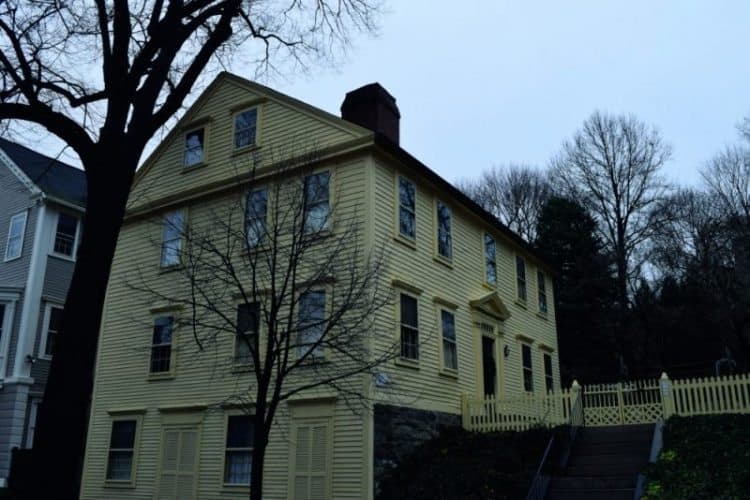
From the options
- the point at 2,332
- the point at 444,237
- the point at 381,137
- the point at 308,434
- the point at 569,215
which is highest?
the point at 569,215

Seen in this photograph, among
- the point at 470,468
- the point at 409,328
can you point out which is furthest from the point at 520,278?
the point at 470,468

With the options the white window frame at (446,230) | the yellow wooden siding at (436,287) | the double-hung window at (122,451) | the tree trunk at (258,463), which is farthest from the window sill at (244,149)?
the tree trunk at (258,463)

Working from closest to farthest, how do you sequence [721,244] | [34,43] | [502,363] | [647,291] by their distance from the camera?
[34,43]
[502,363]
[721,244]
[647,291]

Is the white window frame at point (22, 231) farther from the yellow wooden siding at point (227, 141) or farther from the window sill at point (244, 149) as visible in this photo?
the window sill at point (244, 149)

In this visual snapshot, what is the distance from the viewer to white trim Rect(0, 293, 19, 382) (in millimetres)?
21078

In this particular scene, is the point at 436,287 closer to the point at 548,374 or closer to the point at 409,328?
the point at 409,328

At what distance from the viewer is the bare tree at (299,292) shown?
38.6ft

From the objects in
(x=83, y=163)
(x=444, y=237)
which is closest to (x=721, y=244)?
(x=444, y=237)

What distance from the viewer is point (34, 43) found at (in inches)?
489

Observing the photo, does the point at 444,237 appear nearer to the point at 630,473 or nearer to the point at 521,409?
the point at 521,409

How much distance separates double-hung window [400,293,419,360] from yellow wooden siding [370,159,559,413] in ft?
0.69

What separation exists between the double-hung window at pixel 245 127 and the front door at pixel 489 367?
844 centimetres

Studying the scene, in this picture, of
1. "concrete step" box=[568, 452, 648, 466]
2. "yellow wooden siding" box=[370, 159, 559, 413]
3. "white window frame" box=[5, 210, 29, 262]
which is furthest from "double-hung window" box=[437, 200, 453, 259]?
"white window frame" box=[5, 210, 29, 262]

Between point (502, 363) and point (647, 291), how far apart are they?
18.9 m
